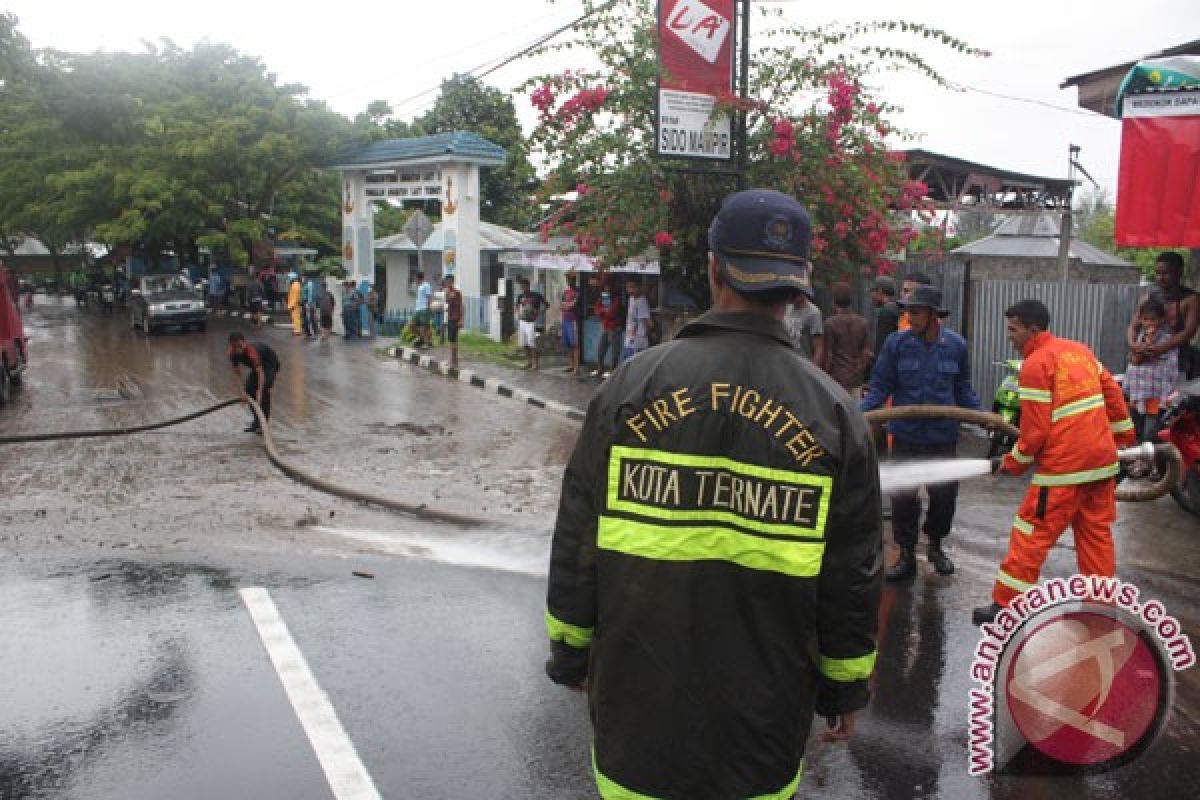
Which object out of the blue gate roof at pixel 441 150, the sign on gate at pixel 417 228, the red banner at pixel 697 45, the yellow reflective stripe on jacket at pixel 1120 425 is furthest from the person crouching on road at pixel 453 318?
the yellow reflective stripe on jacket at pixel 1120 425

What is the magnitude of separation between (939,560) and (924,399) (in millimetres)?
1066

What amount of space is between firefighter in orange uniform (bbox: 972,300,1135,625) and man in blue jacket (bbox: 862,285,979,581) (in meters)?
1.30

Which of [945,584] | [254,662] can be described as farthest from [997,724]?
[254,662]

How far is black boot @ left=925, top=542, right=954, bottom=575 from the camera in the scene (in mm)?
6633

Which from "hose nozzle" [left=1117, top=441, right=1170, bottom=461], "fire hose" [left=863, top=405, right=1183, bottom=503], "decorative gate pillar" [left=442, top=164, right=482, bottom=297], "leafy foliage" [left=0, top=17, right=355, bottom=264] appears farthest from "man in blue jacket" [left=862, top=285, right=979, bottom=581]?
"leafy foliage" [left=0, top=17, right=355, bottom=264]

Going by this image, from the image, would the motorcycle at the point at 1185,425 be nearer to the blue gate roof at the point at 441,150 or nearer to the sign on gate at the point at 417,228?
the sign on gate at the point at 417,228

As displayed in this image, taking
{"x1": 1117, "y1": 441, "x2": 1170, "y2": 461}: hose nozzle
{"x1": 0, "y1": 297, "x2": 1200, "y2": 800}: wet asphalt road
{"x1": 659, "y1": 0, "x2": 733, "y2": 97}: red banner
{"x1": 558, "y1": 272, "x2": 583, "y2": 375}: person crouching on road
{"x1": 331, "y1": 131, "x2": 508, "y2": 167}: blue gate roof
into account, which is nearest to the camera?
{"x1": 0, "y1": 297, "x2": 1200, "y2": 800}: wet asphalt road

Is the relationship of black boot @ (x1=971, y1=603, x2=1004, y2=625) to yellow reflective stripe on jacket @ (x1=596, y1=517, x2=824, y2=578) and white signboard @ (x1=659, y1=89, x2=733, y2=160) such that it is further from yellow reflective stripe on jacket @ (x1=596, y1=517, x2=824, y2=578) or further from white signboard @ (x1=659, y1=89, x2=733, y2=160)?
white signboard @ (x1=659, y1=89, x2=733, y2=160)

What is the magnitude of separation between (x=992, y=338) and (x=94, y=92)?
105ft

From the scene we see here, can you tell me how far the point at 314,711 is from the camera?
4598 millimetres

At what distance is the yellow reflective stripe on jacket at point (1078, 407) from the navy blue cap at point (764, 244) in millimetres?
3184

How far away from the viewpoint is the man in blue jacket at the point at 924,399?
6527 millimetres

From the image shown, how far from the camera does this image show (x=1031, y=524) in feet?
16.8

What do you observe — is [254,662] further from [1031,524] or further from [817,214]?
[817,214]
